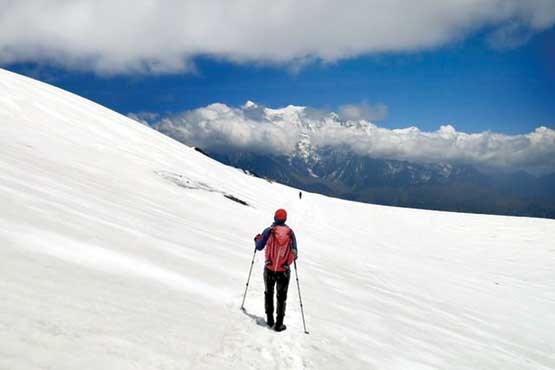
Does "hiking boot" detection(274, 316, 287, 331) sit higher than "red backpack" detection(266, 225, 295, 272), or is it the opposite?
"red backpack" detection(266, 225, 295, 272)

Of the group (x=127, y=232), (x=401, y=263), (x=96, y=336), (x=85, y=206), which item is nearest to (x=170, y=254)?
(x=127, y=232)

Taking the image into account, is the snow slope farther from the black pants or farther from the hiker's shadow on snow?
the black pants

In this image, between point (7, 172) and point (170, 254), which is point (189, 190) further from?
point (170, 254)

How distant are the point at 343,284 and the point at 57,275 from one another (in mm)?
10062

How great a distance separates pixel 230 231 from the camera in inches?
696

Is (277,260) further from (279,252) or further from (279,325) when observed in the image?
(279,325)

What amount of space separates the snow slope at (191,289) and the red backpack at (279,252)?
1.20m

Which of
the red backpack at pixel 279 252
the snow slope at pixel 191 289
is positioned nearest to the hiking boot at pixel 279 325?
the snow slope at pixel 191 289

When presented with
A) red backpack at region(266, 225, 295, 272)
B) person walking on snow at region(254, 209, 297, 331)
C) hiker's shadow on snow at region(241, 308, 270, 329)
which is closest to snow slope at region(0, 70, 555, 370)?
hiker's shadow on snow at region(241, 308, 270, 329)

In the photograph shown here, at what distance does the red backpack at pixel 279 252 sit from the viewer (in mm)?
7492

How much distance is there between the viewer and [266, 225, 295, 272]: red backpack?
24.6 ft

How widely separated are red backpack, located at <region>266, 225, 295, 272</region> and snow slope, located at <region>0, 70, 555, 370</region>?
1.20 meters

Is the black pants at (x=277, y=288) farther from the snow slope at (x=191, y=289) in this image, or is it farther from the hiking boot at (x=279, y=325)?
the snow slope at (x=191, y=289)

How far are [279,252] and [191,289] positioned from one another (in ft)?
6.93
